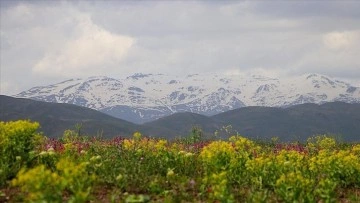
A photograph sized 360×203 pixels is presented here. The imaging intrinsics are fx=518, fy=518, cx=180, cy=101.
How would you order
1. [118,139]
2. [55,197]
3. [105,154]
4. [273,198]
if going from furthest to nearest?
[118,139] < [105,154] < [273,198] < [55,197]

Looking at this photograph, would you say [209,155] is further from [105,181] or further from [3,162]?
[3,162]

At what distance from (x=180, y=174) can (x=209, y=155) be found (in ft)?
3.64

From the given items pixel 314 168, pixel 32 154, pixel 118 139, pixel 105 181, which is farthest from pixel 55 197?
pixel 118 139

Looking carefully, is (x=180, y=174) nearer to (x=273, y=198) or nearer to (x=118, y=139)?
(x=273, y=198)

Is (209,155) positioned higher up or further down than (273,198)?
higher up

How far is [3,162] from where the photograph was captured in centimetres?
1198

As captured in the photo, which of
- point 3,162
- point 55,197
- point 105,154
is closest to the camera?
point 55,197

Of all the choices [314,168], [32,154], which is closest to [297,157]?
[314,168]

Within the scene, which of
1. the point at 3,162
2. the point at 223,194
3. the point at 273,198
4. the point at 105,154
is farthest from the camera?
the point at 105,154

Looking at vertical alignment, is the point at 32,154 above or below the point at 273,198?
above

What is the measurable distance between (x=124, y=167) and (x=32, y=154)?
2.18m

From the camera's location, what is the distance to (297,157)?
13.8 meters

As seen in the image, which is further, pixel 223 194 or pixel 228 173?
pixel 228 173

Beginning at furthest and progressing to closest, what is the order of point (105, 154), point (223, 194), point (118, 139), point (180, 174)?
point (118, 139) → point (105, 154) → point (180, 174) → point (223, 194)
